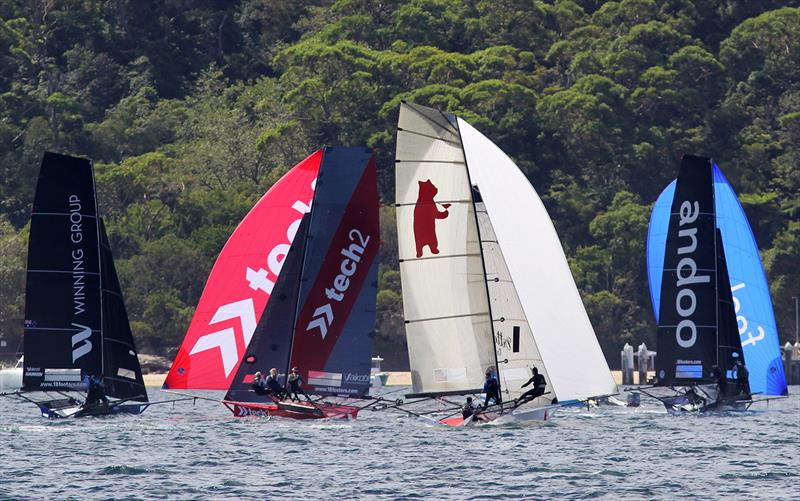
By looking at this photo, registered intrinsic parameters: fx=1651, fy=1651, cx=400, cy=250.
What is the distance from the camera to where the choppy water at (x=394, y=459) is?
80.7 feet

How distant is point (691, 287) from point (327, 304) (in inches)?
382

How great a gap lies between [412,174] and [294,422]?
6060 millimetres

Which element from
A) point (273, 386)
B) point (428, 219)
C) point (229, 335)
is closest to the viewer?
point (428, 219)

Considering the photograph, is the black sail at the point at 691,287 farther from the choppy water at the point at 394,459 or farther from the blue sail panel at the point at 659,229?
the blue sail panel at the point at 659,229

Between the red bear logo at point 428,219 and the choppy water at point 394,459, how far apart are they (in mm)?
3820

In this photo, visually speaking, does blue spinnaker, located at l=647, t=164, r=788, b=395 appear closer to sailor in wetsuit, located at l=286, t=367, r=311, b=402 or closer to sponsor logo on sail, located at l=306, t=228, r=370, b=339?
sponsor logo on sail, located at l=306, t=228, r=370, b=339

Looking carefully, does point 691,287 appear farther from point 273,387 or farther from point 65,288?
point 65,288

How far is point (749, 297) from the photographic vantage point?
42.5 m

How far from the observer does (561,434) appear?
34.0 meters

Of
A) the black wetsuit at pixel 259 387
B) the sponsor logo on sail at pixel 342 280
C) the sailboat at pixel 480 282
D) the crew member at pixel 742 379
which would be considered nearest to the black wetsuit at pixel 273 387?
the black wetsuit at pixel 259 387

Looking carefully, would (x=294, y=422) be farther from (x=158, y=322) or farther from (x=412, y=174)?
(x=158, y=322)

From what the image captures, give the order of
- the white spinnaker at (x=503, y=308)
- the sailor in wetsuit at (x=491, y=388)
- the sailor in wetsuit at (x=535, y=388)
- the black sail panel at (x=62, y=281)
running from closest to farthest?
the sailor in wetsuit at (x=535, y=388)
the sailor in wetsuit at (x=491, y=388)
the white spinnaker at (x=503, y=308)
the black sail panel at (x=62, y=281)

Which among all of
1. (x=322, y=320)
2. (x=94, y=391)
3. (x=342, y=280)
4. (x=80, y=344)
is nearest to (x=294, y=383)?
(x=322, y=320)

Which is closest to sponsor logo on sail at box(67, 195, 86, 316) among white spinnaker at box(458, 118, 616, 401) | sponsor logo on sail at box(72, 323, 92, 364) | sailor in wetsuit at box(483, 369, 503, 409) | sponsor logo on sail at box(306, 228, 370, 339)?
sponsor logo on sail at box(72, 323, 92, 364)
